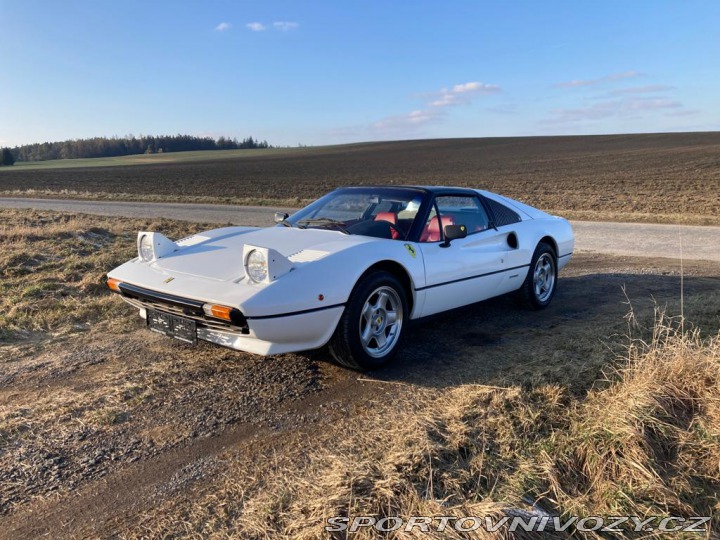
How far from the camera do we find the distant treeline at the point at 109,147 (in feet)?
329

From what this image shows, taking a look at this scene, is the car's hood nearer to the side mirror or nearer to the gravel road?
the side mirror

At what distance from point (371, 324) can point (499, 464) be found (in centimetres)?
150

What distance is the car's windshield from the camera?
14.0 feet

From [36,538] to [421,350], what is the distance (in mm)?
2837

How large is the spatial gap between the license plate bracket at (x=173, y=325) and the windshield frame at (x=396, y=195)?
148 centimetres

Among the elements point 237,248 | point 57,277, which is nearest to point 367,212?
point 237,248

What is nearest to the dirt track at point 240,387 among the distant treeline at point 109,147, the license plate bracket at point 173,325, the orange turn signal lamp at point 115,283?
the license plate bracket at point 173,325

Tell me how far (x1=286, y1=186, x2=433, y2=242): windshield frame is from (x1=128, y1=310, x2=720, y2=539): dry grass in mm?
1488

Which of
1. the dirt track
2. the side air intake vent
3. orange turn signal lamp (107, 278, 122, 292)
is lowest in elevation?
the dirt track

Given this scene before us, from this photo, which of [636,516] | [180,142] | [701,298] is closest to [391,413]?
[636,516]

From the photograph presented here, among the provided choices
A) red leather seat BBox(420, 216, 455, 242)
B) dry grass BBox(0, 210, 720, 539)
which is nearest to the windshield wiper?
red leather seat BBox(420, 216, 455, 242)

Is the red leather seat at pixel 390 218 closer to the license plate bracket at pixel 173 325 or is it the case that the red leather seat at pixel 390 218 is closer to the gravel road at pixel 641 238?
the license plate bracket at pixel 173 325

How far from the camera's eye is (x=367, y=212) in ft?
15.3

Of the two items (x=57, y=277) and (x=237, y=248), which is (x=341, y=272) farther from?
(x=57, y=277)
